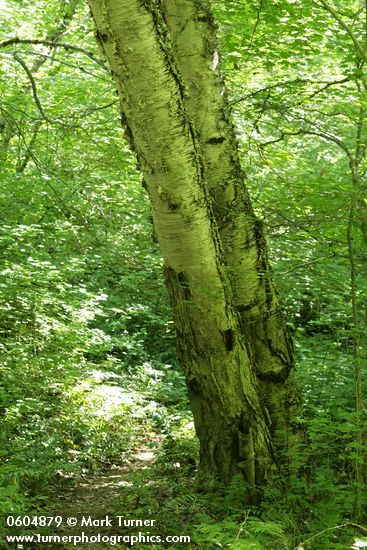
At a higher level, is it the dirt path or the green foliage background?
the green foliage background

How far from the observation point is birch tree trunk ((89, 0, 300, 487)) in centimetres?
343

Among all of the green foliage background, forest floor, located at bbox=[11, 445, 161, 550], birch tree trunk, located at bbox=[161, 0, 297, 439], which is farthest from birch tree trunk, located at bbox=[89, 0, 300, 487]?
forest floor, located at bbox=[11, 445, 161, 550]

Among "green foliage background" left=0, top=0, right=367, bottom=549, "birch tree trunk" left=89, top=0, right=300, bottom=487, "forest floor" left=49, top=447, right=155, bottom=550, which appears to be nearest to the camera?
"birch tree trunk" left=89, top=0, right=300, bottom=487

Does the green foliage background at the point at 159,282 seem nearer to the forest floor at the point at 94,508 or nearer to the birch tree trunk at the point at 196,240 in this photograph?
the forest floor at the point at 94,508

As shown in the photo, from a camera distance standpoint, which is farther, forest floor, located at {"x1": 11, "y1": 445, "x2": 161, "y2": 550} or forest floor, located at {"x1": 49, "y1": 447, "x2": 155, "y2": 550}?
forest floor, located at {"x1": 49, "y1": 447, "x2": 155, "y2": 550}

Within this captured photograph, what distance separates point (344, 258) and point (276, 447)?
49.4 inches

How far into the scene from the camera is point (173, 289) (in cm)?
389

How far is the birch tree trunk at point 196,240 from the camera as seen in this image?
3.43 metres

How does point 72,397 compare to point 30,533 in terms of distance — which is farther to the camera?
point 72,397

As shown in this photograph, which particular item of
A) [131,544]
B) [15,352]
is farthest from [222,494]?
[15,352]

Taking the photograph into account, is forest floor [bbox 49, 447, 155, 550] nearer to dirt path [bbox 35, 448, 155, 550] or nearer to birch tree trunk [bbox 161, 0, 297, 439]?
dirt path [bbox 35, 448, 155, 550]

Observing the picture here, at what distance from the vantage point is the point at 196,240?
12.1 feet

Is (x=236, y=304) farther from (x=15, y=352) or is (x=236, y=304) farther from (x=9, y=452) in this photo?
(x=15, y=352)

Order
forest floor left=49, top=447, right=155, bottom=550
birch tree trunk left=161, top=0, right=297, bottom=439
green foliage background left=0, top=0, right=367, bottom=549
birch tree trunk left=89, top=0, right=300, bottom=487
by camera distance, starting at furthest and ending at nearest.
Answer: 1. birch tree trunk left=161, top=0, right=297, bottom=439
2. forest floor left=49, top=447, right=155, bottom=550
3. green foliage background left=0, top=0, right=367, bottom=549
4. birch tree trunk left=89, top=0, right=300, bottom=487
